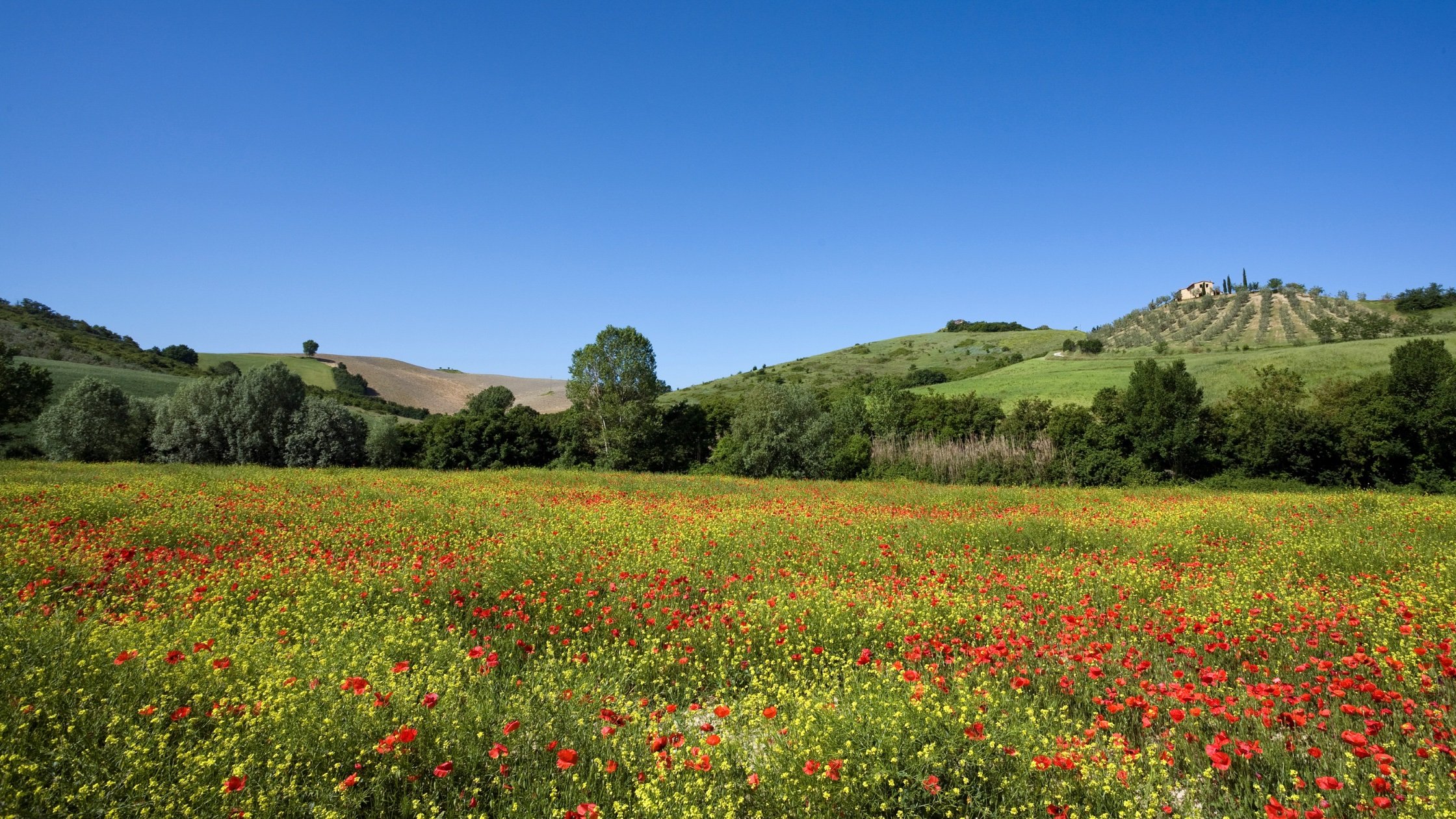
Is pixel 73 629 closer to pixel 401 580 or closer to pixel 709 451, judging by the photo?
pixel 401 580

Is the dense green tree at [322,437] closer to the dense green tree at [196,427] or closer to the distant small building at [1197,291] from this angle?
the dense green tree at [196,427]

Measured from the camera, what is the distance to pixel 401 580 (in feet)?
25.5

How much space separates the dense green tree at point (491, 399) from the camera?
78625 mm

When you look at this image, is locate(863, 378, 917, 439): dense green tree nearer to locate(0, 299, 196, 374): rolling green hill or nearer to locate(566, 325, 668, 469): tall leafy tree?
locate(566, 325, 668, 469): tall leafy tree

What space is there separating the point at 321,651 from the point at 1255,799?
641 cm

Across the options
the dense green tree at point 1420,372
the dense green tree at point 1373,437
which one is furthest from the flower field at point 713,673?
the dense green tree at point 1420,372

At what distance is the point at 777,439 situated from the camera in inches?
1423

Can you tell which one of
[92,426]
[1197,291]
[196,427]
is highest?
[1197,291]

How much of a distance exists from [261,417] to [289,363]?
64.2m

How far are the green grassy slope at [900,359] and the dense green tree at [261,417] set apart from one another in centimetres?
4714

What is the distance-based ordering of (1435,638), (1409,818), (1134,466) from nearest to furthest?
(1409,818) → (1435,638) → (1134,466)

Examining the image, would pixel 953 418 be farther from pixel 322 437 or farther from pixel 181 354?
pixel 181 354

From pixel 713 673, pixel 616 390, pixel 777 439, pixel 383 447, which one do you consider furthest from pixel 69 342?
pixel 713 673

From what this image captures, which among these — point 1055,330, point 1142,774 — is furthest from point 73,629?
point 1055,330
